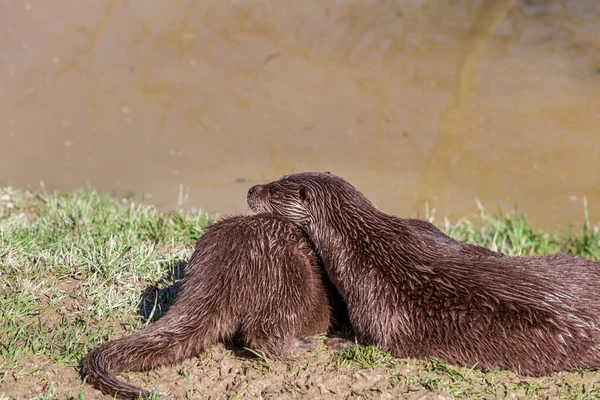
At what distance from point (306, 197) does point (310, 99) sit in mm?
3534

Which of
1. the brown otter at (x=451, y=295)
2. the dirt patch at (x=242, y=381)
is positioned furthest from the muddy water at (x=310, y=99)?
the dirt patch at (x=242, y=381)

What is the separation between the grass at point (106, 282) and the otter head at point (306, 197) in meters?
0.58

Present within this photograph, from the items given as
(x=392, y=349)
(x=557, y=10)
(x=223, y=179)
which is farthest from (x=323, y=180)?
(x=557, y=10)

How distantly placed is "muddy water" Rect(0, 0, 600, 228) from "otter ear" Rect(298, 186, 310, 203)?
2.12 metres

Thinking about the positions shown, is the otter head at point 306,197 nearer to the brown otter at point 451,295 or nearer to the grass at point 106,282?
the brown otter at point 451,295

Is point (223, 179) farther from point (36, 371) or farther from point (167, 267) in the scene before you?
point (36, 371)

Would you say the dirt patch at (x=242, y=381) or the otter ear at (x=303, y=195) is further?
the otter ear at (x=303, y=195)

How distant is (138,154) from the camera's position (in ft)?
21.0

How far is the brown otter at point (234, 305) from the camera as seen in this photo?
306 centimetres

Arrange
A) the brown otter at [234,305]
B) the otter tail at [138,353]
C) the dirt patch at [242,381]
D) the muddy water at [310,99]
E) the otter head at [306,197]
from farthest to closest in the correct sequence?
the muddy water at [310,99] < the otter head at [306,197] < the brown otter at [234,305] < the dirt patch at [242,381] < the otter tail at [138,353]

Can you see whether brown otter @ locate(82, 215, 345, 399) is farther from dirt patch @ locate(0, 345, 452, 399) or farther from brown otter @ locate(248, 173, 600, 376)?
brown otter @ locate(248, 173, 600, 376)

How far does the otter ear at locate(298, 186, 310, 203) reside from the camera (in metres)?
3.52

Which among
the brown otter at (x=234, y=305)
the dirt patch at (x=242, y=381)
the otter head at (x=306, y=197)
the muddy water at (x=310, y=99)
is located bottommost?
the dirt patch at (x=242, y=381)

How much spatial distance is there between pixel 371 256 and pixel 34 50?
5318 millimetres
